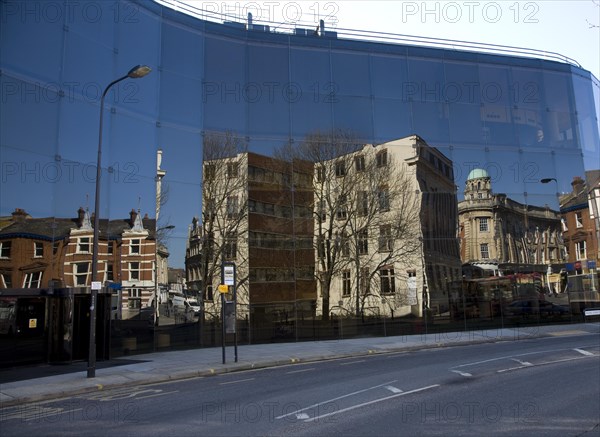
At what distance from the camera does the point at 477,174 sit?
28.3 m

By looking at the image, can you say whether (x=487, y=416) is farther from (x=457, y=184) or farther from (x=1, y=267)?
(x=457, y=184)

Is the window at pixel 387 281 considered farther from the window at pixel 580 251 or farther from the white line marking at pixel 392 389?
the white line marking at pixel 392 389

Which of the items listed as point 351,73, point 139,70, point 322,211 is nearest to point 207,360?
point 139,70

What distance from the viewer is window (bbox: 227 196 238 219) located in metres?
23.7

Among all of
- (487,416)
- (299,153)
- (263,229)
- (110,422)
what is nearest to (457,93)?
(299,153)

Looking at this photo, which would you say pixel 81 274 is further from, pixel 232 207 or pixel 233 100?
pixel 233 100

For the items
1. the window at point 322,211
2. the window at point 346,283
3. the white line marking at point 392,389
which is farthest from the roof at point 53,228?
the white line marking at point 392,389

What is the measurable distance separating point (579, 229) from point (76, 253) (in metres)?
Answer: 26.2

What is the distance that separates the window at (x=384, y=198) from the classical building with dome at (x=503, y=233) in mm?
4182

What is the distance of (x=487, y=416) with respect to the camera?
346 inches

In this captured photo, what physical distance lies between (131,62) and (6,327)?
37.2 feet

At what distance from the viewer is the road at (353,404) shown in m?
8.16

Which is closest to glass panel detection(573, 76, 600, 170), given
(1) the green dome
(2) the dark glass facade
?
(2) the dark glass facade

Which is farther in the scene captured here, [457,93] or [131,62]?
[457,93]
